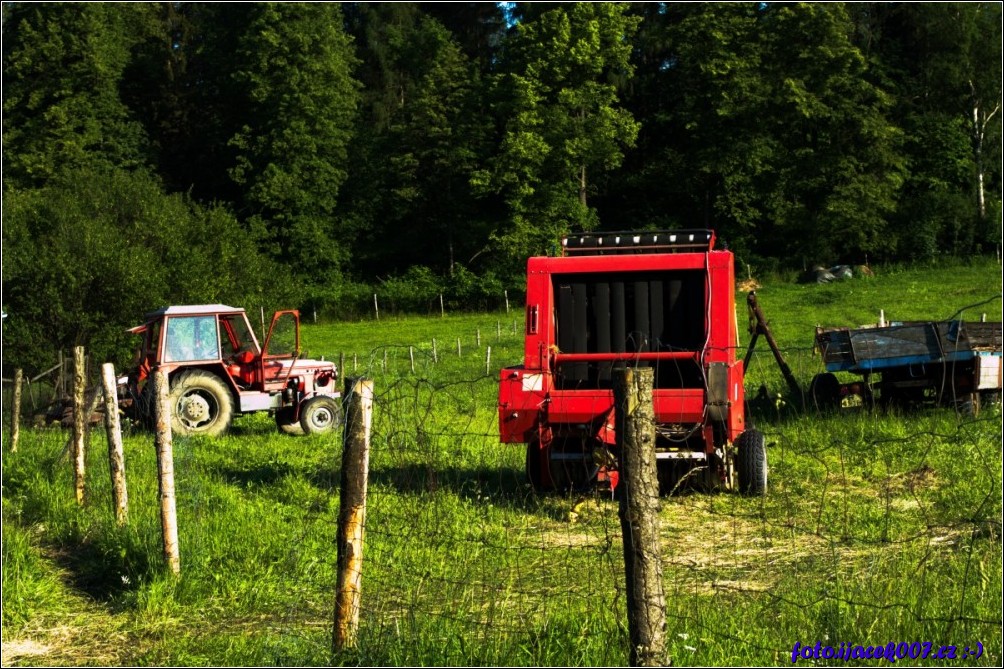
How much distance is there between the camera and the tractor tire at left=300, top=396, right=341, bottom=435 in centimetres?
1803

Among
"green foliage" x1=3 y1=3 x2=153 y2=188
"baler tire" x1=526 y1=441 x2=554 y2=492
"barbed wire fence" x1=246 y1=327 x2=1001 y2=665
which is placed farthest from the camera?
"green foliage" x1=3 y1=3 x2=153 y2=188

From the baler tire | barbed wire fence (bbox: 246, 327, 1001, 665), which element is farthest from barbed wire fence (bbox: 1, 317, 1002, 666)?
the baler tire

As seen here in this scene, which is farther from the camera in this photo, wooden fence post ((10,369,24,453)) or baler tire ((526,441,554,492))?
wooden fence post ((10,369,24,453))

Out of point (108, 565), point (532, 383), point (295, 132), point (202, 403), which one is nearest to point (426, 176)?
point (295, 132)

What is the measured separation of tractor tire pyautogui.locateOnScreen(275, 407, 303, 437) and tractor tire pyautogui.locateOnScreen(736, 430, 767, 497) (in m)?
9.62

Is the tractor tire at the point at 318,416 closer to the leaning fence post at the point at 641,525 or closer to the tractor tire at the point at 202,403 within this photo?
the tractor tire at the point at 202,403

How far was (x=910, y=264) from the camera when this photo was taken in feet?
Result: 156

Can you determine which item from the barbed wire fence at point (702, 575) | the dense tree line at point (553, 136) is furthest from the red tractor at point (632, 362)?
the dense tree line at point (553, 136)

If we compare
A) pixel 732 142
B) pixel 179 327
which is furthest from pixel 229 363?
pixel 732 142

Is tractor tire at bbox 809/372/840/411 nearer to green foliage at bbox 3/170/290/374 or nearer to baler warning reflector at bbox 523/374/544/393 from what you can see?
baler warning reflector at bbox 523/374/544/393

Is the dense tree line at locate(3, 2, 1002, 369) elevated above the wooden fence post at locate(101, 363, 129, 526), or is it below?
above

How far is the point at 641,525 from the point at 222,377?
48.4 ft

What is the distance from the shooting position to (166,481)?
797cm

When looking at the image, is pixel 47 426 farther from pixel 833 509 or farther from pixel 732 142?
pixel 732 142
